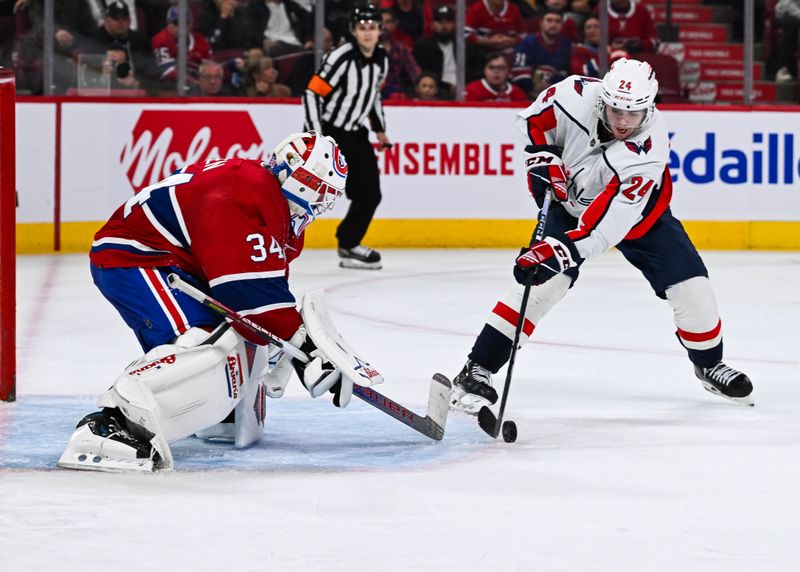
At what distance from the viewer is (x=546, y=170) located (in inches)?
152

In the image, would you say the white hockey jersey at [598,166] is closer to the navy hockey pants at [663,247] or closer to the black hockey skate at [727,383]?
the navy hockey pants at [663,247]

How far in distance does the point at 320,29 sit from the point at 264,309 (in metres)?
5.17

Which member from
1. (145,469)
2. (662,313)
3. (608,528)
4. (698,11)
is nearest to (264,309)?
(145,469)

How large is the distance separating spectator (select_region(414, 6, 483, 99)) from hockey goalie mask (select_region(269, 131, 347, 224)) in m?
5.19

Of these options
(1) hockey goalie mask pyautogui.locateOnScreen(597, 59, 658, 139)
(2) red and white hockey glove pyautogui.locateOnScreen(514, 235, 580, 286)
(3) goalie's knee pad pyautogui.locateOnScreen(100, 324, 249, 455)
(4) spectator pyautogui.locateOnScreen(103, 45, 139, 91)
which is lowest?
(3) goalie's knee pad pyautogui.locateOnScreen(100, 324, 249, 455)

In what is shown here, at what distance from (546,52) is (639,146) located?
5.01m

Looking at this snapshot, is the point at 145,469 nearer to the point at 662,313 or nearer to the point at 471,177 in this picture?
the point at 662,313

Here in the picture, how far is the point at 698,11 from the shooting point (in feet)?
29.6

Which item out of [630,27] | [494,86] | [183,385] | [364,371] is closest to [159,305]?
→ [183,385]

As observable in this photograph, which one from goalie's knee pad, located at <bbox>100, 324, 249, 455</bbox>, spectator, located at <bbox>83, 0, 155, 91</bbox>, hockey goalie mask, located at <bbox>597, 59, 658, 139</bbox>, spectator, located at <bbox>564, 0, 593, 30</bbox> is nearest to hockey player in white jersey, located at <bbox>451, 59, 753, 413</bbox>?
hockey goalie mask, located at <bbox>597, 59, 658, 139</bbox>

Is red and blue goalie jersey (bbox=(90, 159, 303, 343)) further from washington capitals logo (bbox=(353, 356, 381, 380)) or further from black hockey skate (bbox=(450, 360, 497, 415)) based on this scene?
black hockey skate (bbox=(450, 360, 497, 415))

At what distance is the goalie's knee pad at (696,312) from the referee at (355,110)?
3409mm

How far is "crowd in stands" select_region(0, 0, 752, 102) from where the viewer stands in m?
7.71

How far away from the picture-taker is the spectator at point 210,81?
8.03 metres
